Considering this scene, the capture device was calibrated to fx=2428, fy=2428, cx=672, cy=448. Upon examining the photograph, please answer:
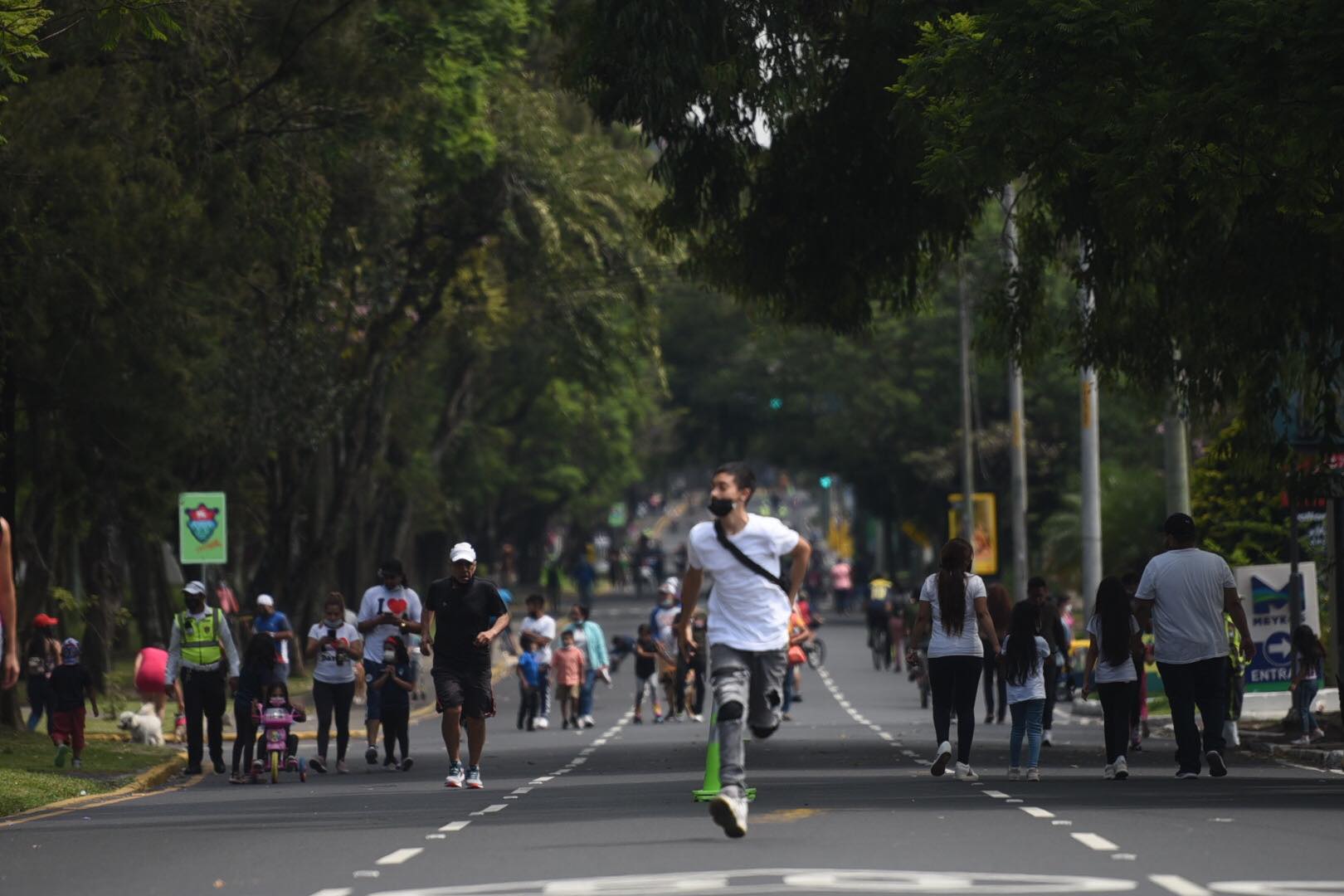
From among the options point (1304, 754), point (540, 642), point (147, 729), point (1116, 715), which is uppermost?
point (540, 642)

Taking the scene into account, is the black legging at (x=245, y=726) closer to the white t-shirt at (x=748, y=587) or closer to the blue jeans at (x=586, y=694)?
the white t-shirt at (x=748, y=587)

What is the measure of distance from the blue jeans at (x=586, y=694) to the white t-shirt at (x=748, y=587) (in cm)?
2051

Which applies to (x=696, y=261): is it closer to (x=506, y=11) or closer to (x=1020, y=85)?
(x=1020, y=85)

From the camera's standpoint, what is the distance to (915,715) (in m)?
32.7

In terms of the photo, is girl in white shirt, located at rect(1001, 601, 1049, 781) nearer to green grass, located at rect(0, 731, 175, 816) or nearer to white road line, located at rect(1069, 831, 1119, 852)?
white road line, located at rect(1069, 831, 1119, 852)

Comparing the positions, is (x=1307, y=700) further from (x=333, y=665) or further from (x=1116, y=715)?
(x=333, y=665)

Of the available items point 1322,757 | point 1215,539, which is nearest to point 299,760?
point 1322,757

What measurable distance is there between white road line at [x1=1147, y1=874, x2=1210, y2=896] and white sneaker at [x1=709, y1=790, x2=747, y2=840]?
220 cm

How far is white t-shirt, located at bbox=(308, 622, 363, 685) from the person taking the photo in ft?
73.6

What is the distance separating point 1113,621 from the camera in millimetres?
18375

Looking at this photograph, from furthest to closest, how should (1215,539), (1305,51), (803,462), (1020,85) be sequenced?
(803,462) < (1215,539) < (1020,85) < (1305,51)

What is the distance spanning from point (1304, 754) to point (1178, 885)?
12.1 metres

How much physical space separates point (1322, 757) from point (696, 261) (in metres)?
7.44

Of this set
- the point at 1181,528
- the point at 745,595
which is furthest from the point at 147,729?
the point at 745,595
